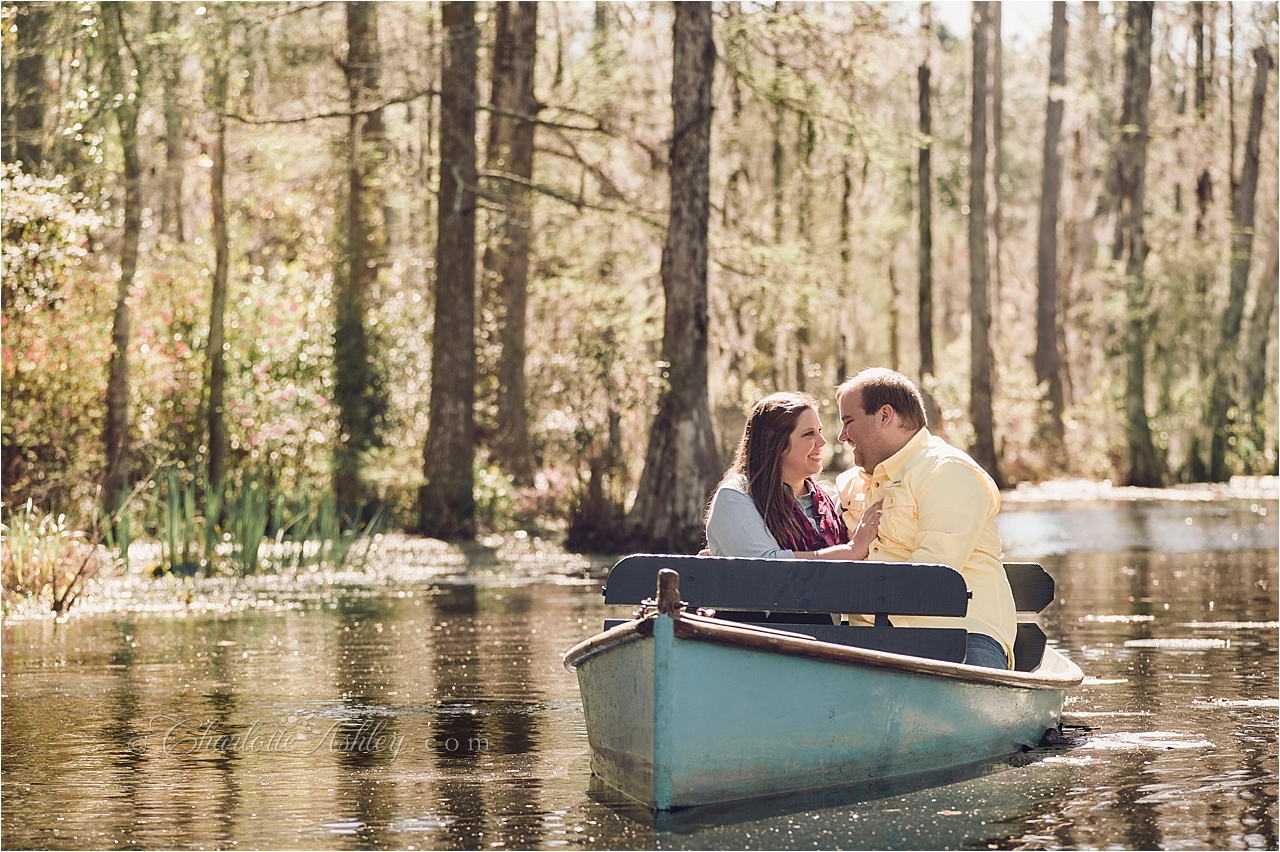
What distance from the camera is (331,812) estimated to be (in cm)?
681

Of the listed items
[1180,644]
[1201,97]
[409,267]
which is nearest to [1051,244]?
[1201,97]

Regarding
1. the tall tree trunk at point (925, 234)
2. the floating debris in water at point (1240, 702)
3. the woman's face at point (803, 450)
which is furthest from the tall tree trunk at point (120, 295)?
the tall tree trunk at point (925, 234)

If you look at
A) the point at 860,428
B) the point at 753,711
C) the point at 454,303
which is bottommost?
the point at 753,711

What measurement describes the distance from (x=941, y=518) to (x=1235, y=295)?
27.5 metres

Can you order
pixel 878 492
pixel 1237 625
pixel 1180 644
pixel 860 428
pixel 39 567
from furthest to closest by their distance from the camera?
pixel 39 567 < pixel 1237 625 < pixel 1180 644 < pixel 878 492 < pixel 860 428

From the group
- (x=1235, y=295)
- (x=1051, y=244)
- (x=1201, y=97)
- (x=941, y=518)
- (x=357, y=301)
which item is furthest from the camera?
(x=1051, y=244)

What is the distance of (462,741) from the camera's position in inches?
330

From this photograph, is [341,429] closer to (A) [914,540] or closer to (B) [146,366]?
(B) [146,366]

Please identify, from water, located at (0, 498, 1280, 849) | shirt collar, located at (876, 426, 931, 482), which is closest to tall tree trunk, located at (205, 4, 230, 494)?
water, located at (0, 498, 1280, 849)

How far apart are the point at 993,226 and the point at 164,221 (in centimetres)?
1821

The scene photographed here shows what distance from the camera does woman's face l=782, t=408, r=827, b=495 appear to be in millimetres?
7465

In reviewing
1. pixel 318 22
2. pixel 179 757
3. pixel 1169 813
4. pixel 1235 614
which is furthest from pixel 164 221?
pixel 1169 813

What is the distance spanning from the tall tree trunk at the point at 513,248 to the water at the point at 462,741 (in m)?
8.40

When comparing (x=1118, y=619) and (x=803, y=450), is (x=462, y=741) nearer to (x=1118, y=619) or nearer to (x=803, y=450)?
(x=803, y=450)
